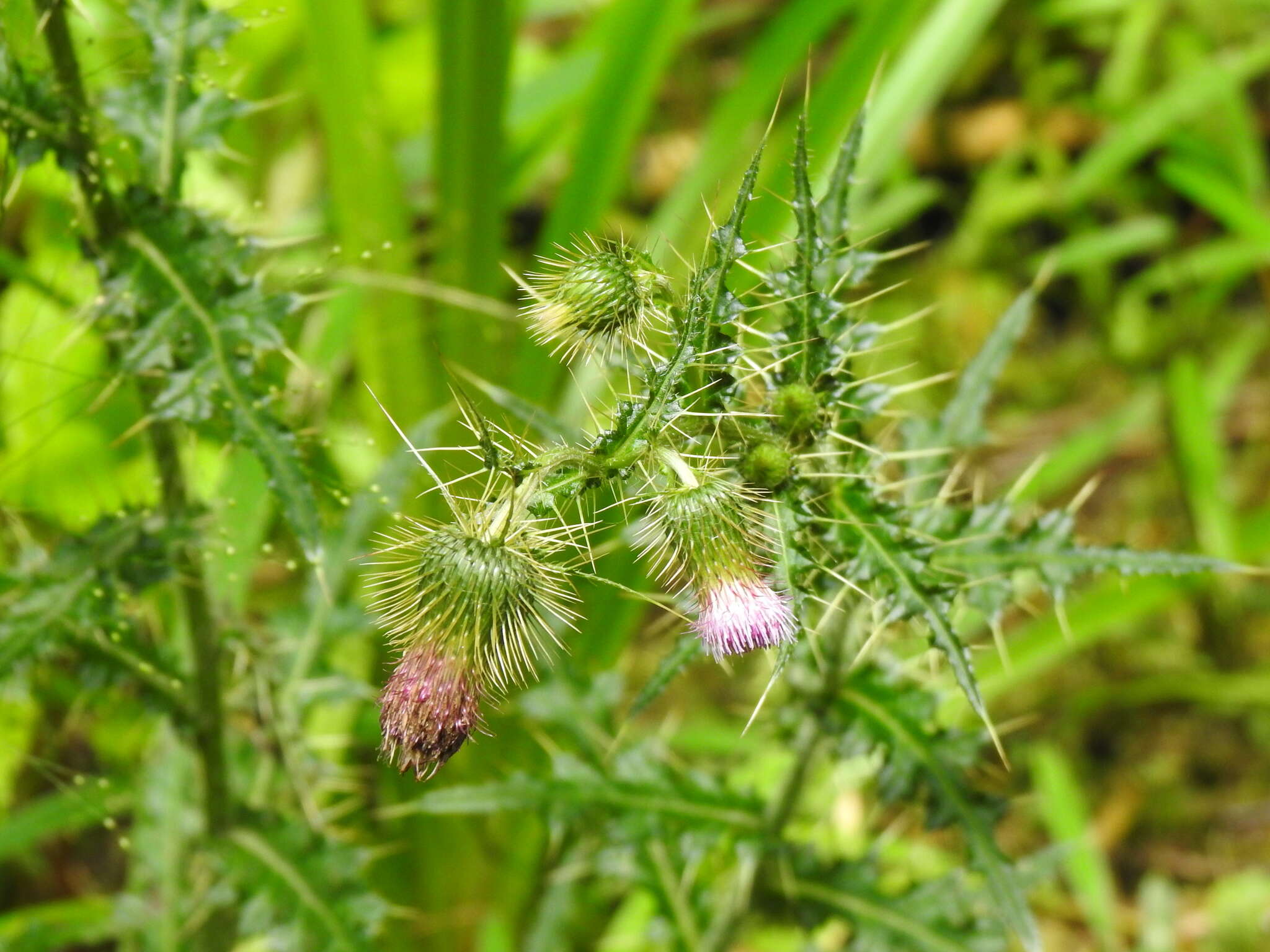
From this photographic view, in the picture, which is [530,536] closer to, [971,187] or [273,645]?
[273,645]

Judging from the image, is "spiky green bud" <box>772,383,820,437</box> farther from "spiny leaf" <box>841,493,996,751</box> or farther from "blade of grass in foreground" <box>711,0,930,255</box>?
"blade of grass in foreground" <box>711,0,930,255</box>

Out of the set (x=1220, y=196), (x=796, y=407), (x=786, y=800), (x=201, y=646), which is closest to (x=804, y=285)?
(x=796, y=407)

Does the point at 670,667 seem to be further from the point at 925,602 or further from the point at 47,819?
the point at 47,819

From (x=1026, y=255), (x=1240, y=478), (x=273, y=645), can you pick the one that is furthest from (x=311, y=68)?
(x=1240, y=478)

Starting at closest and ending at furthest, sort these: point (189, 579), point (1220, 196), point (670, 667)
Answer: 1. point (670, 667)
2. point (189, 579)
3. point (1220, 196)

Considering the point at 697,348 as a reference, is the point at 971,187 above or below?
above

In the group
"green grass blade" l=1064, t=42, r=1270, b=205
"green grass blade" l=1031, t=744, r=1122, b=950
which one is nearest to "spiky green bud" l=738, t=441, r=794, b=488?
"green grass blade" l=1031, t=744, r=1122, b=950

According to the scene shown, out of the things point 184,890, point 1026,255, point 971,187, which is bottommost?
point 184,890
